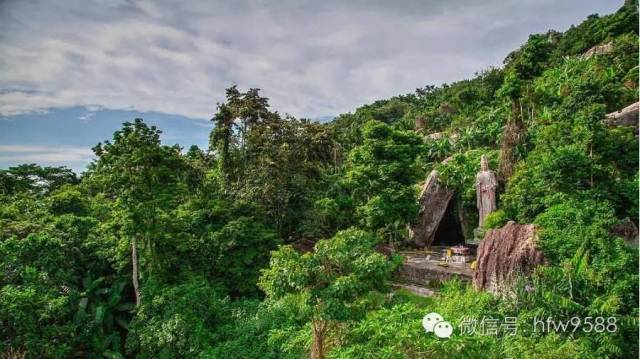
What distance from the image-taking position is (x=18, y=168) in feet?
70.0

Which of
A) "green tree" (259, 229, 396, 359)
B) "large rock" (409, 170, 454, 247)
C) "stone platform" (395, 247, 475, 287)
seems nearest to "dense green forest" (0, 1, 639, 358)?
"green tree" (259, 229, 396, 359)

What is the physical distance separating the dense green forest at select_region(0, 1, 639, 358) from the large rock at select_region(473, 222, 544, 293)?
1.57 feet

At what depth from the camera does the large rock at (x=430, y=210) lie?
64.6 feet

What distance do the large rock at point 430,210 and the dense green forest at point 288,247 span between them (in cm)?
70

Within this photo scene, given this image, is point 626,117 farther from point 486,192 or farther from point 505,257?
point 505,257

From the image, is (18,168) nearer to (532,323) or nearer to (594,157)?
(532,323)

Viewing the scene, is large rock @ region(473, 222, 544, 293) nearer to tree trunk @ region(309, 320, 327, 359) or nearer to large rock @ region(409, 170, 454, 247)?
tree trunk @ region(309, 320, 327, 359)

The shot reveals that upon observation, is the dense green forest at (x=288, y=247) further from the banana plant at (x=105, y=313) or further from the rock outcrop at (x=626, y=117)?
the rock outcrop at (x=626, y=117)

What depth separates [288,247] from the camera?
7.88m

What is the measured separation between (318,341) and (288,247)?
1.76 meters

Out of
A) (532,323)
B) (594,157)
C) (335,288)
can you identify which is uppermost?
(594,157)

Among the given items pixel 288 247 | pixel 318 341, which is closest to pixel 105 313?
pixel 288 247

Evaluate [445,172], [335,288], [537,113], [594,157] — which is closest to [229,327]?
[335,288]

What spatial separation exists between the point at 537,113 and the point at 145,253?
20.6 m
